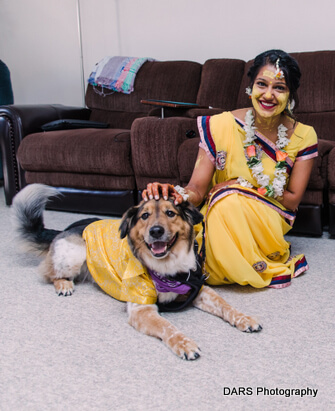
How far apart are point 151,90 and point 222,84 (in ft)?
2.14

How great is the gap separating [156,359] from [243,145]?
1.18 metres

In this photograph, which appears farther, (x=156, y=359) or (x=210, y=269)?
(x=210, y=269)

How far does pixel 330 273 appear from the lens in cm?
222

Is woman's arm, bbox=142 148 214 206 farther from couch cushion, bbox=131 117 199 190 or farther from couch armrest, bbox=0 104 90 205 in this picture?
couch armrest, bbox=0 104 90 205

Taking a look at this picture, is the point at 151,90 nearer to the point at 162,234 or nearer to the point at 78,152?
the point at 78,152

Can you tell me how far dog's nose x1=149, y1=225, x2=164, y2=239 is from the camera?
5.63ft

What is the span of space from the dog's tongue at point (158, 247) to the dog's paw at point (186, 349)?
0.35 m

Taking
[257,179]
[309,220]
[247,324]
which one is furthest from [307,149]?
[247,324]

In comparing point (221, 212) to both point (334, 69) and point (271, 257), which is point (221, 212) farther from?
point (334, 69)

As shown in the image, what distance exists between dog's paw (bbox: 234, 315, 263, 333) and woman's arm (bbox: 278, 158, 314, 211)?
74 cm

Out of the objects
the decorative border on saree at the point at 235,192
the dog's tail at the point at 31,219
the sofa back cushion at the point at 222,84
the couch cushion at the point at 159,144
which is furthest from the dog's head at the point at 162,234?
the sofa back cushion at the point at 222,84

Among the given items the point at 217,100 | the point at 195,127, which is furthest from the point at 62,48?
the point at 195,127

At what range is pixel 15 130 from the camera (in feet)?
12.0

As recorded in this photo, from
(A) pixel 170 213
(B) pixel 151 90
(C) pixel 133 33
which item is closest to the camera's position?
(A) pixel 170 213
